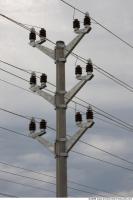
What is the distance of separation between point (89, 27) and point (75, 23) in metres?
0.57

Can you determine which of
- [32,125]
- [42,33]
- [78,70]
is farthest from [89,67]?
[32,125]

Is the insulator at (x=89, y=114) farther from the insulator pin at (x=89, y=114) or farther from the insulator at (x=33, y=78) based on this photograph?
the insulator at (x=33, y=78)

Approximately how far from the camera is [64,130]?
2195 cm

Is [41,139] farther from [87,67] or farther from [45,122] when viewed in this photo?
[87,67]

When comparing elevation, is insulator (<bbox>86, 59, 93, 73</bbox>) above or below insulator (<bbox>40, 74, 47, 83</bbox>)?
above

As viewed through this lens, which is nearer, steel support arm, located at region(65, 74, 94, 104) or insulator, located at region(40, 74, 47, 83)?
steel support arm, located at region(65, 74, 94, 104)

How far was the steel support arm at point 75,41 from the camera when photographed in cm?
2319

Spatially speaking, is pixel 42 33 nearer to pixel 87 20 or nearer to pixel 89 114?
pixel 87 20

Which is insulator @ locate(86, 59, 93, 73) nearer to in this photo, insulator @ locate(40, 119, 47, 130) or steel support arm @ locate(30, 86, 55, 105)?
steel support arm @ locate(30, 86, 55, 105)

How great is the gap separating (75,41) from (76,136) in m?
3.70

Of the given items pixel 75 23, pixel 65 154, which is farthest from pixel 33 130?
pixel 75 23

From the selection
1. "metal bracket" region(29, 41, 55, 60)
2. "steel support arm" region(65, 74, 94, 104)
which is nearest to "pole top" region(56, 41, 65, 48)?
"metal bracket" region(29, 41, 55, 60)

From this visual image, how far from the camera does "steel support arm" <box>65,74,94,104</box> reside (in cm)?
2259

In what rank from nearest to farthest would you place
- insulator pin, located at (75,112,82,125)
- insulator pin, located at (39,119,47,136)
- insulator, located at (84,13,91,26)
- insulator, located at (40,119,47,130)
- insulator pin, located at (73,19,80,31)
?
1. insulator pin, located at (75,112,82,125)
2. insulator pin, located at (39,119,47,136)
3. insulator, located at (40,119,47,130)
4. insulator pin, located at (73,19,80,31)
5. insulator, located at (84,13,91,26)
